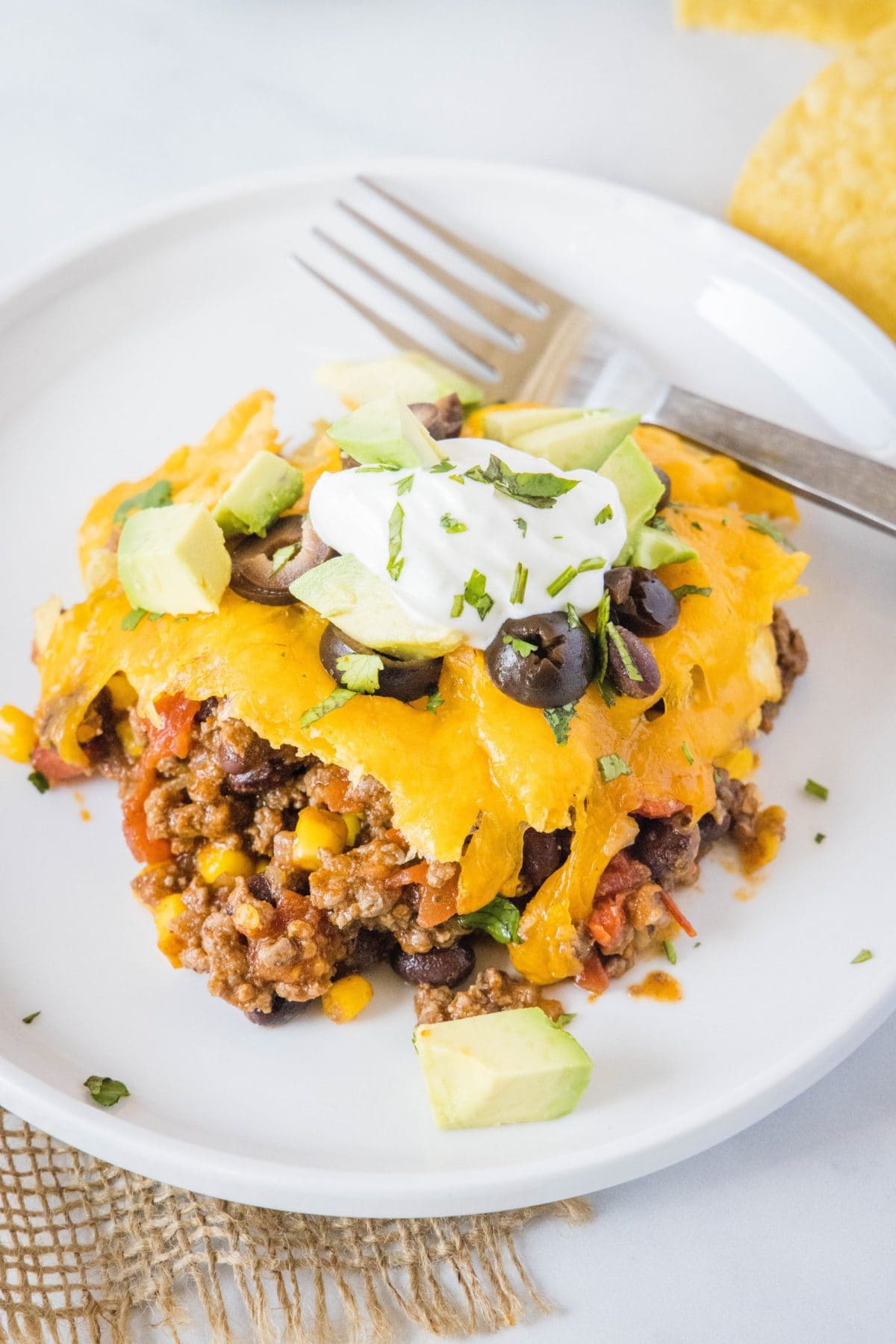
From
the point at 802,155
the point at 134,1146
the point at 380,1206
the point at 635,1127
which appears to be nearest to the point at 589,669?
the point at 635,1127

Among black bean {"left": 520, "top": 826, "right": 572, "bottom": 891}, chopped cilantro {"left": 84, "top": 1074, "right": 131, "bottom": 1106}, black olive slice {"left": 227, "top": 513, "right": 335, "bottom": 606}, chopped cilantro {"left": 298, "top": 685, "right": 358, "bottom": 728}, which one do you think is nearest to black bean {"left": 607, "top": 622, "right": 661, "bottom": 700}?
black bean {"left": 520, "top": 826, "right": 572, "bottom": 891}

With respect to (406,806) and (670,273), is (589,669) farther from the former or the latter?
(670,273)

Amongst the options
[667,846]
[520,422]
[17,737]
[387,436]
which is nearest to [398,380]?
[520,422]

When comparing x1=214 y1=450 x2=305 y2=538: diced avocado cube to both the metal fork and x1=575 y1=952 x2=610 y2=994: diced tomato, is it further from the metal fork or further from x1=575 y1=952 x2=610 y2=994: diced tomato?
x1=575 y1=952 x2=610 y2=994: diced tomato

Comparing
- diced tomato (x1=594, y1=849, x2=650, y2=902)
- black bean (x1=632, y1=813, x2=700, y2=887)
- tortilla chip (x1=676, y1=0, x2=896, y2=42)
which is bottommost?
diced tomato (x1=594, y1=849, x2=650, y2=902)

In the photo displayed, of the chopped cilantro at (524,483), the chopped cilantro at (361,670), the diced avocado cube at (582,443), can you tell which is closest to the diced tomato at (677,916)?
the chopped cilantro at (361,670)

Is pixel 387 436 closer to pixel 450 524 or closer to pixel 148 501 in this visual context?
pixel 450 524
